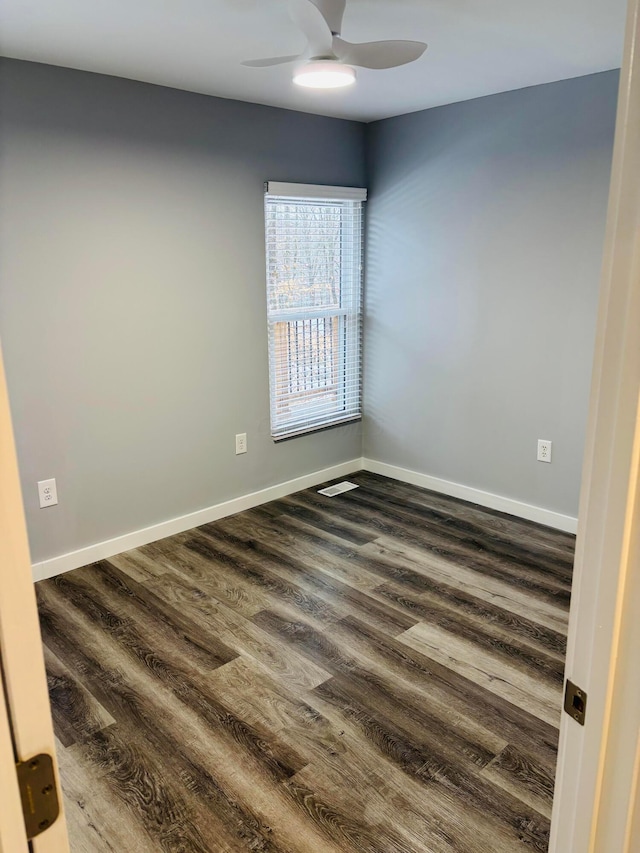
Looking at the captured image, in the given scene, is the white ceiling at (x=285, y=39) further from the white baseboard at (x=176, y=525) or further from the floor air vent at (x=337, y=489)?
the floor air vent at (x=337, y=489)

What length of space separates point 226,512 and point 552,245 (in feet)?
7.66

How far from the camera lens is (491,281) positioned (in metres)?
3.60

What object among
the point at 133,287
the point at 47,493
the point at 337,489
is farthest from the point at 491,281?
the point at 47,493

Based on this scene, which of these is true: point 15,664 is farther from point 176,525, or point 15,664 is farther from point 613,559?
point 176,525

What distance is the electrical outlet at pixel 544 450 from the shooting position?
354 centimetres

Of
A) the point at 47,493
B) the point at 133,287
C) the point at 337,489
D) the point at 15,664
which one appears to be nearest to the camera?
the point at 15,664

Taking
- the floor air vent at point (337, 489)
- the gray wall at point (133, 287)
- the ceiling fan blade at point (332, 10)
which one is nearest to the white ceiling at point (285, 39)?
the ceiling fan blade at point (332, 10)

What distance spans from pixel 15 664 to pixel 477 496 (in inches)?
140

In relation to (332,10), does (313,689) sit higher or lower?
lower

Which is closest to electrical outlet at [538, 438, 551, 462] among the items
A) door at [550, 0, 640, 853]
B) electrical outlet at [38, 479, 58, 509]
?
electrical outlet at [38, 479, 58, 509]

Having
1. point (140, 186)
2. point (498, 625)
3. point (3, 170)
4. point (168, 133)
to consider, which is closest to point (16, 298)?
point (3, 170)

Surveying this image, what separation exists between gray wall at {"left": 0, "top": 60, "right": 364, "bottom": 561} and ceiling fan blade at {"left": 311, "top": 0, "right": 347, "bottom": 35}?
130 centimetres

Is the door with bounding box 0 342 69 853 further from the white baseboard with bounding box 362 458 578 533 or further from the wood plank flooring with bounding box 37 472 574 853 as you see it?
the white baseboard with bounding box 362 458 578 533

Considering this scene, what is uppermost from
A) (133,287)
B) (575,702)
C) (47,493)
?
(133,287)
